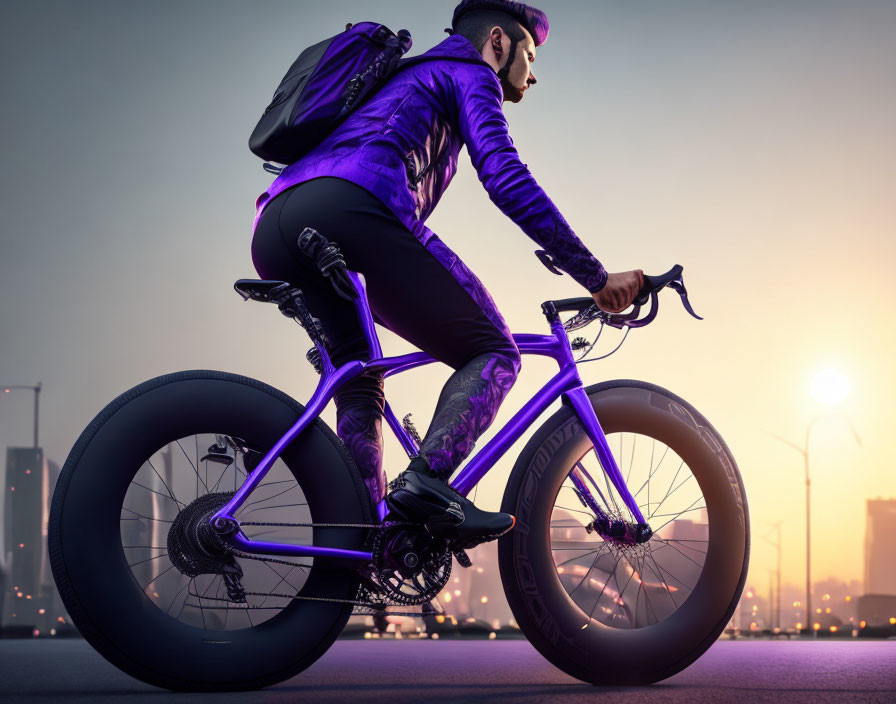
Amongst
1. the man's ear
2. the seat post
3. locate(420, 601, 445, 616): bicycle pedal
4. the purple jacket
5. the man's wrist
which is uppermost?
the man's ear

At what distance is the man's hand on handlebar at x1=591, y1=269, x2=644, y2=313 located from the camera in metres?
3.29

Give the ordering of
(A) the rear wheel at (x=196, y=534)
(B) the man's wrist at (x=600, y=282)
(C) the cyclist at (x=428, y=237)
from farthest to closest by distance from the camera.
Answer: (B) the man's wrist at (x=600, y=282) → (C) the cyclist at (x=428, y=237) → (A) the rear wheel at (x=196, y=534)

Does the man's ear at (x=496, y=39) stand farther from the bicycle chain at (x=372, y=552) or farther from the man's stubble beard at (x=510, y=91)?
the bicycle chain at (x=372, y=552)

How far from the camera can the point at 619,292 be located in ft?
10.9

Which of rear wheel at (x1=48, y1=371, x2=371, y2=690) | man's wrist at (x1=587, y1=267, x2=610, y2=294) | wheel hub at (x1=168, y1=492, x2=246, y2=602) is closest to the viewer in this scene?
rear wheel at (x1=48, y1=371, x2=371, y2=690)

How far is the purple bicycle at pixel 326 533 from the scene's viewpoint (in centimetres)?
267

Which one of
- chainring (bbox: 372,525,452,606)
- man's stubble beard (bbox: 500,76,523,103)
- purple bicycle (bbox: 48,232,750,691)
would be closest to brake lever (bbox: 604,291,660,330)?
purple bicycle (bbox: 48,232,750,691)

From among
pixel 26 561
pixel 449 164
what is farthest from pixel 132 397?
pixel 26 561

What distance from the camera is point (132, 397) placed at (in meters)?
2.76

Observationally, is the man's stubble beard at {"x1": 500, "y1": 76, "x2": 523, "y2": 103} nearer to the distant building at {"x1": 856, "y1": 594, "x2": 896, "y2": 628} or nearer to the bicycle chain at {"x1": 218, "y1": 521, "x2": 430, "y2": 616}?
the bicycle chain at {"x1": 218, "y1": 521, "x2": 430, "y2": 616}

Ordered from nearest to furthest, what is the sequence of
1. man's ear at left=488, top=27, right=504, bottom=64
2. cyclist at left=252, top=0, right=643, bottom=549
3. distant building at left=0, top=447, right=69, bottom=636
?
cyclist at left=252, top=0, right=643, bottom=549 < man's ear at left=488, top=27, right=504, bottom=64 < distant building at left=0, top=447, right=69, bottom=636

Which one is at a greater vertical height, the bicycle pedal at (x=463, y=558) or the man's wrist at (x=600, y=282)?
the man's wrist at (x=600, y=282)

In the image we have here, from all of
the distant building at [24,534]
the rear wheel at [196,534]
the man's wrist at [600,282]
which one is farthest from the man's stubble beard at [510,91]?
the distant building at [24,534]

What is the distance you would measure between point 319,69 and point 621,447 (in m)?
1.82
